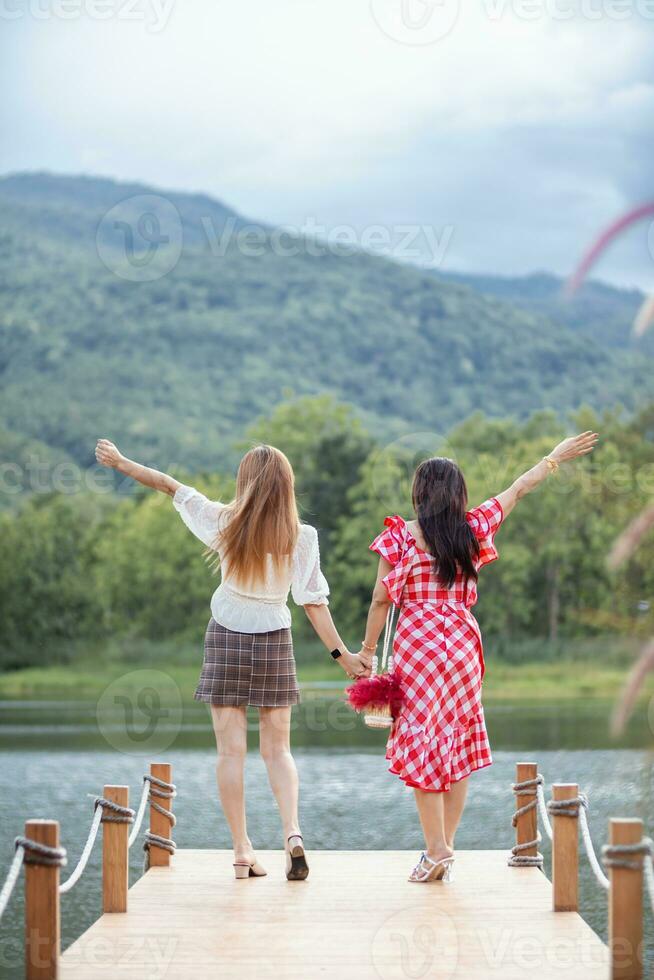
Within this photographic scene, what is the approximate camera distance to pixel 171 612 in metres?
56.5

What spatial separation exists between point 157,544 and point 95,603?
6291mm

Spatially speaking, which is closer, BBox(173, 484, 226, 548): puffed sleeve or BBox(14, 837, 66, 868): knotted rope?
BBox(14, 837, 66, 868): knotted rope

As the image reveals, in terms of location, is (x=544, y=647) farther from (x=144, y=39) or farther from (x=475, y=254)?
(x=144, y=39)

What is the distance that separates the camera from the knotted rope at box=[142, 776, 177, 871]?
22.6ft

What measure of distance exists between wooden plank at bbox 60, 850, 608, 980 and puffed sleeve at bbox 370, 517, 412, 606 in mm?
1296

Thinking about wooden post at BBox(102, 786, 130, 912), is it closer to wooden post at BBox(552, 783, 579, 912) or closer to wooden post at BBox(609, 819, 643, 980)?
wooden post at BBox(552, 783, 579, 912)

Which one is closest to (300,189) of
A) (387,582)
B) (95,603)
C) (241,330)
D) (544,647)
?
(241,330)

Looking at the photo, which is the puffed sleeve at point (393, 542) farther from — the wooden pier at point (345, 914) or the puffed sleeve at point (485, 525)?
the wooden pier at point (345, 914)
